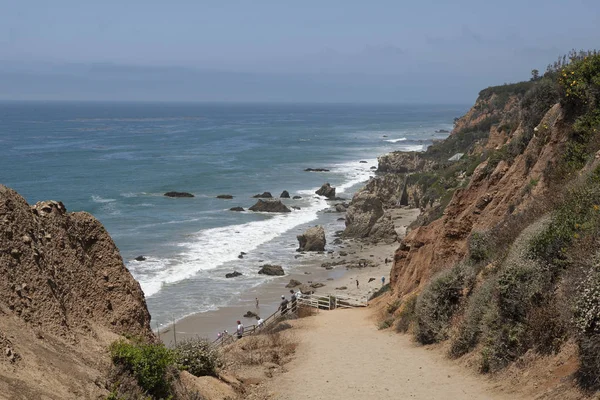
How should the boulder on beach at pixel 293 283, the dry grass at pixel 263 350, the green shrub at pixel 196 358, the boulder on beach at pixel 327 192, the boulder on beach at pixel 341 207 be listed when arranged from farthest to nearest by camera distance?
1. the boulder on beach at pixel 327 192
2. the boulder on beach at pixel 341 207
3. the boulder on beach at pixel 293 283
4. the dry grass at pixel 263 350
5. the green shrub at pixel 196 358

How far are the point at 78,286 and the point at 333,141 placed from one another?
11856cm

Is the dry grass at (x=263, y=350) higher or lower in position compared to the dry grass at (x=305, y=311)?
higher

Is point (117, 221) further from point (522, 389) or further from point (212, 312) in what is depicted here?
point (522, 389)

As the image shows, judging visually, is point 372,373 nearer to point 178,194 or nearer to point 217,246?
point 217,246

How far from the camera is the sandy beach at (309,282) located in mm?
29906

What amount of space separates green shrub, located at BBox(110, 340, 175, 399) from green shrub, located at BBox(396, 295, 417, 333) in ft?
33.5

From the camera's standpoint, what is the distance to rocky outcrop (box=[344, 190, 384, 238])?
4912 cm

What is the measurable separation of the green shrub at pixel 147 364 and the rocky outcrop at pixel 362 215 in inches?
1540

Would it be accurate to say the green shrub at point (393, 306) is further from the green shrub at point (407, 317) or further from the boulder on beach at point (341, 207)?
the boulder on beach at point (341, 207)

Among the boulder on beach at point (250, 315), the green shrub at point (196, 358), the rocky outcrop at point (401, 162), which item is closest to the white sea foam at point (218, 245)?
the boulder on beach at point (250, 315)

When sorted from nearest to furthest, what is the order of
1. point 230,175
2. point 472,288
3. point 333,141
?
point 472,288
point 230,175
point 333,141

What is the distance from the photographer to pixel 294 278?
38281 mm

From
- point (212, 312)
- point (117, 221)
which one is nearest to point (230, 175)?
point (117, 221)

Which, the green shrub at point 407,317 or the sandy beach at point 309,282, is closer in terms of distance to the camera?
the green shrub at point 407,317
